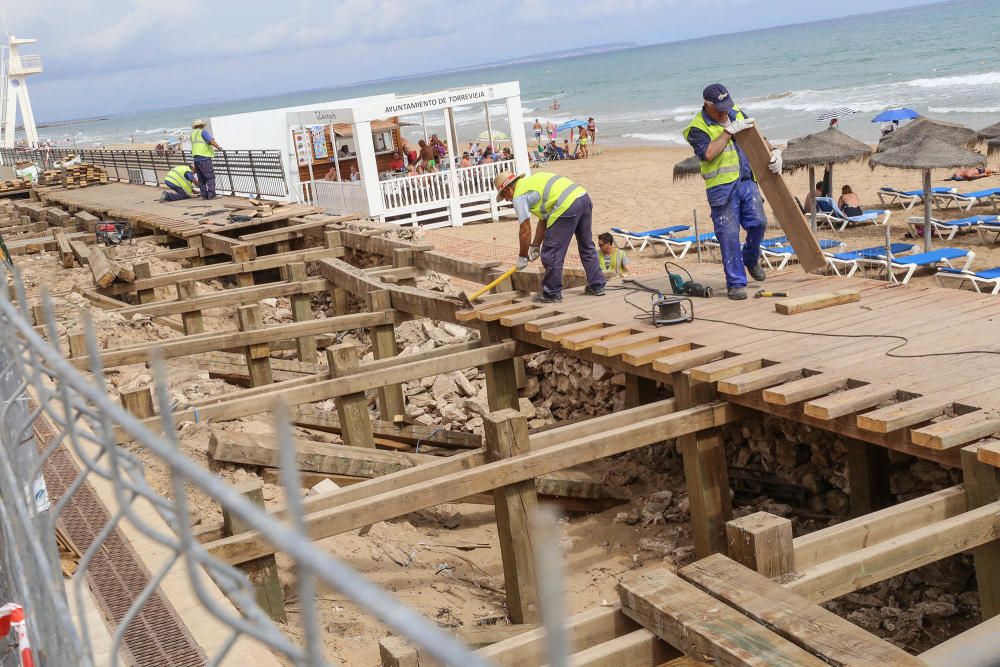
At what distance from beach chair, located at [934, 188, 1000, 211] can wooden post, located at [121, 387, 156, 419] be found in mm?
17532

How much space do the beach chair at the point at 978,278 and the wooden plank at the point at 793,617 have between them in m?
10.2

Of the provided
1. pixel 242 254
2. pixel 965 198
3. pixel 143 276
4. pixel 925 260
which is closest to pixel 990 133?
pixel 965 198

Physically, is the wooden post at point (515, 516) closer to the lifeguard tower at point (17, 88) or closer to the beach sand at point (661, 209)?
the beach sand at point (661, 209)

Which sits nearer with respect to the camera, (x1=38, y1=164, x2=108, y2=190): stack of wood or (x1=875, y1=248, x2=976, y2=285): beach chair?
(x1=875, y1=248, x2=976, y2=285): beach chair

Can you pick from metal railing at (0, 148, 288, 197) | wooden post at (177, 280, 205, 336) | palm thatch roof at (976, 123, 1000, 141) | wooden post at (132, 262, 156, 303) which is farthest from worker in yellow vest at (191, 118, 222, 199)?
palm thatch roof at (976, 123, 1000, 141)

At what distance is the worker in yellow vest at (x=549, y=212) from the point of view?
881 centimetres

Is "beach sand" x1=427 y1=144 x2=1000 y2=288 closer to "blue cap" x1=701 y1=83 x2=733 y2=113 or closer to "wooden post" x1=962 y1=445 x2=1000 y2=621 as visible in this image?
"blue cap" x1=701 y1=83 x2=733 y2=113

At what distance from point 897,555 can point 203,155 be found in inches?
786

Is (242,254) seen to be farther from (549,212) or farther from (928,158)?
(928,158)

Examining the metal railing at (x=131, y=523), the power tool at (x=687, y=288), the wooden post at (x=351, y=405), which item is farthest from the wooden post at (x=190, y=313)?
the metal railing at (x=131, y=523)

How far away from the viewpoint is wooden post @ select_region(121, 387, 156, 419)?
269 inches

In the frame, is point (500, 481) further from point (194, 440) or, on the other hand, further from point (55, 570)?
point (55, 570)

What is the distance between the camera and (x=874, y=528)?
185 inches

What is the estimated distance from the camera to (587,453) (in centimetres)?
609
